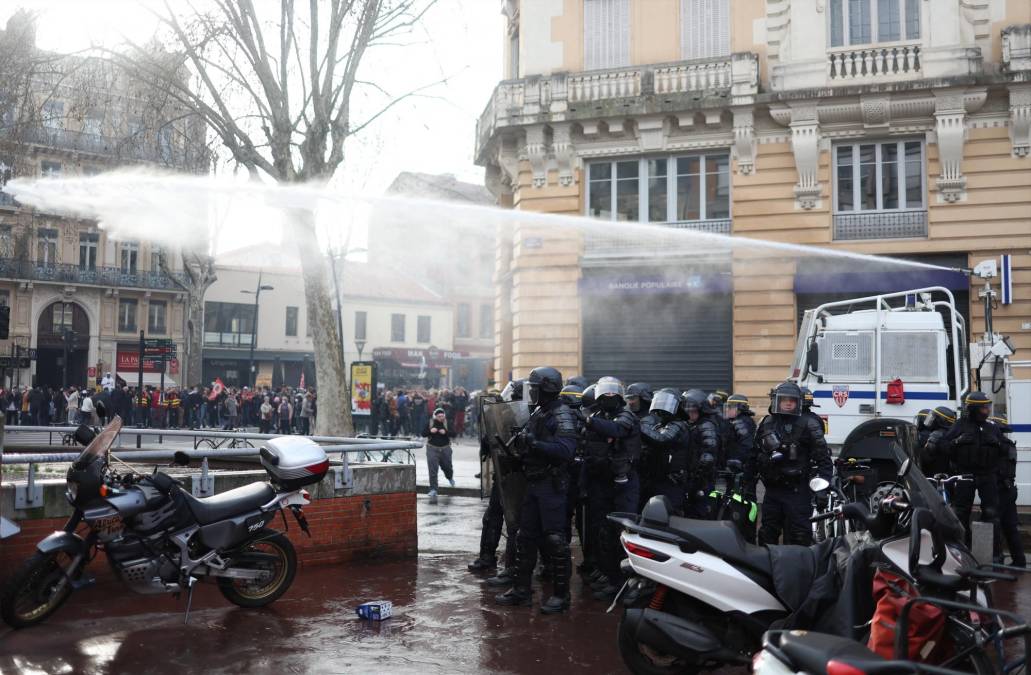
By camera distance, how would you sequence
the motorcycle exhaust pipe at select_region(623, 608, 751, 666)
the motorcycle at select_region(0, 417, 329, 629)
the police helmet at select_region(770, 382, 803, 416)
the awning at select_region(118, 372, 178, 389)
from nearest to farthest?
the motorcycle exhaust pipe at select_region(623, 608, 751, 666) → the motorcycle at select_region(0, 417, 329, 629) → the police helmet at select_region(770, 382, 803, 416) → the awning at select_region(118, 372, 178, 389)

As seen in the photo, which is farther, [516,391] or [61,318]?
[61,318]

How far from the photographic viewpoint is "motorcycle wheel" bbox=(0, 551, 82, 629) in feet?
18.6

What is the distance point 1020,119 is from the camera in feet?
56.6

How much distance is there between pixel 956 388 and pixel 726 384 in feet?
24.3

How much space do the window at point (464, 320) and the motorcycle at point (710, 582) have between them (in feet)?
187

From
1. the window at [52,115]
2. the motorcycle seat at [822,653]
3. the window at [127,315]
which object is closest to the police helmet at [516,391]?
the motorcycle seat at [822,653]

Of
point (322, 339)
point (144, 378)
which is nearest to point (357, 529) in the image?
point (322, 339)

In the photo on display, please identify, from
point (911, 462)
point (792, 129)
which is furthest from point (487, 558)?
point (792, 129)

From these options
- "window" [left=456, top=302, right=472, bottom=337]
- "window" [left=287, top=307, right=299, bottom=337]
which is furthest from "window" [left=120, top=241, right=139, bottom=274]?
"window" [left=456, top=302, right=472, bottom=337]

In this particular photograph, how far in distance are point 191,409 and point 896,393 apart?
74.9 ft

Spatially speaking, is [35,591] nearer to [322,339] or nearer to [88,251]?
[322,339]

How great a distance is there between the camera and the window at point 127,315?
45.7 metres

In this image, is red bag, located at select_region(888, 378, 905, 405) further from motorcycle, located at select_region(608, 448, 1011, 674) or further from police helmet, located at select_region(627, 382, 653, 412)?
motorcycle, located at select_region(608, 448, 1011, 674)

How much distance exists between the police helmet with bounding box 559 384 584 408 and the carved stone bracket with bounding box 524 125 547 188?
1237cm
